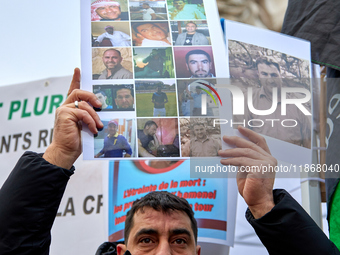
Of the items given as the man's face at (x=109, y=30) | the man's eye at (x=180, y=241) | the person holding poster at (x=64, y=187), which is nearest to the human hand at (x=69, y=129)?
the person holding poster at (x=64, y=187)

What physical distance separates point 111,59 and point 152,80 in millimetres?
155

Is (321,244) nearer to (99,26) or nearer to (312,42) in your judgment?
(312,42)

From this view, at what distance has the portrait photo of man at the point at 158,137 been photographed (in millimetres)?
1401

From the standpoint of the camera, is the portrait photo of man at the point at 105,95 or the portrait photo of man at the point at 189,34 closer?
the portrait photo of man at the point at 105,95

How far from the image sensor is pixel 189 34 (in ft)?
5.20

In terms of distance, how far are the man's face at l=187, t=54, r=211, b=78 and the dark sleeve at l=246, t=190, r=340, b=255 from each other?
50 cm

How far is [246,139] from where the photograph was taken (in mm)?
1465

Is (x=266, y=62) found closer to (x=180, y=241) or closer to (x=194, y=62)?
(x=194, y=62)

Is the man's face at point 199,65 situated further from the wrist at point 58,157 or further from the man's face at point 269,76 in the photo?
the wrist at point 58,157

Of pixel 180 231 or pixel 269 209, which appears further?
pixel 180 231

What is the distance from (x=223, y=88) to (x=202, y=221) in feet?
2.01

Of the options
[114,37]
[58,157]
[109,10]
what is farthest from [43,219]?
[109,10]

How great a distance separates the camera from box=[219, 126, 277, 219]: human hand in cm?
144

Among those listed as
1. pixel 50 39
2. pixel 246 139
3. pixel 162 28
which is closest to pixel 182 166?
pixel 246 139
